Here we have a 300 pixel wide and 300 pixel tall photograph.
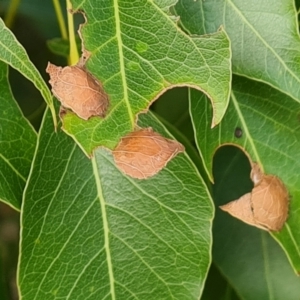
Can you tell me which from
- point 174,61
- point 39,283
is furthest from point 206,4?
point 39,283

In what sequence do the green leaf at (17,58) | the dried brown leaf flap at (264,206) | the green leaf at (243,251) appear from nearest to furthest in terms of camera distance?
the green leaf at (17,58) → the dried brown leaf flap at (264,206) → the green leaf at (243,251)

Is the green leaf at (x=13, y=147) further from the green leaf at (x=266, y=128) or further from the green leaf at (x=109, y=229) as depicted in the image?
the green leaf at (x=266, y=128)

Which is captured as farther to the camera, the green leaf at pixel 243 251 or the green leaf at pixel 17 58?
the green leaf at pixel 243 251

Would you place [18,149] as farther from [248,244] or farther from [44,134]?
[248,244]

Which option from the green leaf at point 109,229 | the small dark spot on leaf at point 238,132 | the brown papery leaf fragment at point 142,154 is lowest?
the green leaf at point 109,229

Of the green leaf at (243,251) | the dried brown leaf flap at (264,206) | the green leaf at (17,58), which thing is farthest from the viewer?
the green leaf at (243,251)

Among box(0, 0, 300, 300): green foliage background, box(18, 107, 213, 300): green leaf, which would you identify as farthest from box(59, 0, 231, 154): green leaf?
box(18, 107, 213, 300): green leaf

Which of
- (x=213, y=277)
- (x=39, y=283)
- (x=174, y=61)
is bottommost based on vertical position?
(x=213, y=277)

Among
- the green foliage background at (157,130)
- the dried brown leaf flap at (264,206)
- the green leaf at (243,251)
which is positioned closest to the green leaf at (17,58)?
the green foliage background at (157,130)
